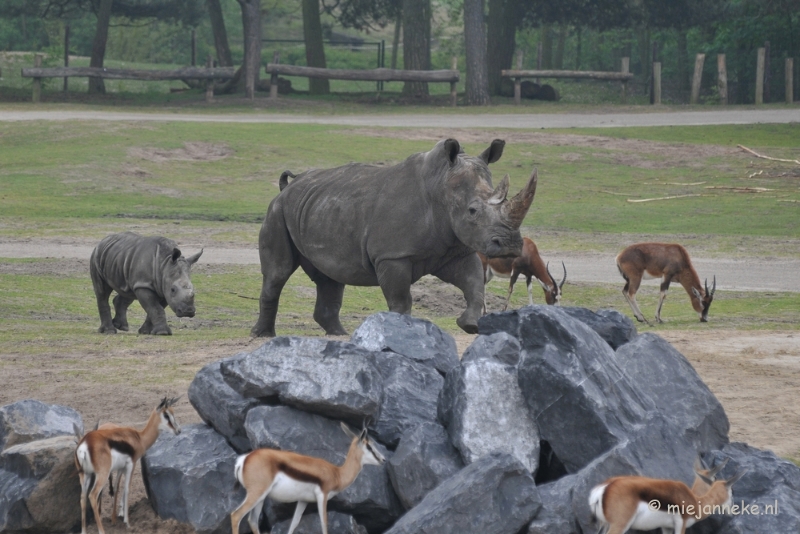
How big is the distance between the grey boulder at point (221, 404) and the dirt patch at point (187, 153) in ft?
74.7

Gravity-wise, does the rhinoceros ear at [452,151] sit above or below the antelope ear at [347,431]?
above

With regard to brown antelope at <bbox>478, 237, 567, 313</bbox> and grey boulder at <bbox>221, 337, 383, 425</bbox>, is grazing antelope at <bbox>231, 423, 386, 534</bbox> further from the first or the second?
brown antelope at <bbox>478, 237, 567, 313</bbox>

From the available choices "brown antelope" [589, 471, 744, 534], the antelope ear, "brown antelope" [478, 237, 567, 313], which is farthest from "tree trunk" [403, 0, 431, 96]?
"brown antelope" [589, 471, 744, 534]

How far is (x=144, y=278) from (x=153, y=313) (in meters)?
0.49

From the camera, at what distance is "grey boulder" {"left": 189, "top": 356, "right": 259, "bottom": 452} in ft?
26.0

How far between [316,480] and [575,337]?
78.1 inches

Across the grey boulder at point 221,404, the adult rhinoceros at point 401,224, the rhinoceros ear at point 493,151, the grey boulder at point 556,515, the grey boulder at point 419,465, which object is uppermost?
the rhinoceros ear at point 493,151

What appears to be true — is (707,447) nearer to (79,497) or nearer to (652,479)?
(652,479)

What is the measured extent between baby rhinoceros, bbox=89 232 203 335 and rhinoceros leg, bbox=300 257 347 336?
1904 millimetres

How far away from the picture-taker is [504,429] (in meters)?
7.66

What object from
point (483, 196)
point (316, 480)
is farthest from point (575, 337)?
point (483, 196)

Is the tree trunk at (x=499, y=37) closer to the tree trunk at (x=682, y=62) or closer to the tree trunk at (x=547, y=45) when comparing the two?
the tree trunk at (x=682, y=62)

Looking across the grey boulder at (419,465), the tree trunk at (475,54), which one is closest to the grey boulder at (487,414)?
the grey boulder at (419,465)

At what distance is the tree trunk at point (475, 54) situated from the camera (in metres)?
37.9
